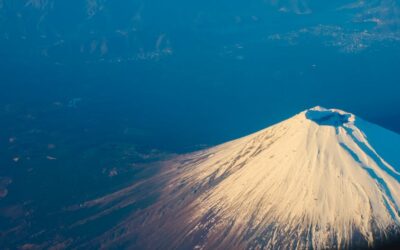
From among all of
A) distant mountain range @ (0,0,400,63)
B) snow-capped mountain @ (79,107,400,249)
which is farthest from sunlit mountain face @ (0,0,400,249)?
distant mountain range @ (0,0,400,63)

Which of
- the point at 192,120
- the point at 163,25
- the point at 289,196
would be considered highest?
the point at 163,25

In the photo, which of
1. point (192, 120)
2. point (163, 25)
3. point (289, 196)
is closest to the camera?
point (289, 196)

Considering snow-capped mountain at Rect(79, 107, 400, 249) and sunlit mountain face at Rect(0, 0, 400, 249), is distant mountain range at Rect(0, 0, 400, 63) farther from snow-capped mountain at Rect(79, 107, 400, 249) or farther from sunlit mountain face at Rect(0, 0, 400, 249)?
snow-capped mountain at Rect(79, 107, 400, 249)

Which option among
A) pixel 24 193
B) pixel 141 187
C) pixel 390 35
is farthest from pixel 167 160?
pixel 390 35

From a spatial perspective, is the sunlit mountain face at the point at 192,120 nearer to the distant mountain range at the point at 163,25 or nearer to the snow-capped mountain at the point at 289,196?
the snow-capped mountain at the point at 289,196

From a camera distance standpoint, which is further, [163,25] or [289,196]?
[163,25]

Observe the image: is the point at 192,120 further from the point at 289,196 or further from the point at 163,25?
the point at 163,25

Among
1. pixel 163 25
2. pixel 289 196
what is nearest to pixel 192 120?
pixel 289 196
